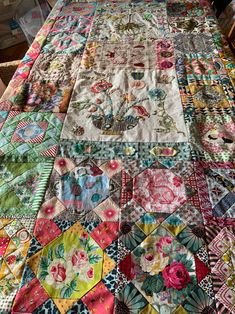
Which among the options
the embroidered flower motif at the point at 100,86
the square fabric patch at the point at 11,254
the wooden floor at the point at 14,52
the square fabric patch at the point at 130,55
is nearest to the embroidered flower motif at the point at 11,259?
the square fabric patch at the point at 11,254

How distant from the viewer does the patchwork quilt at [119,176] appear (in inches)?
29.1

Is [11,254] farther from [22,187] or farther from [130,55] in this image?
[130,55]

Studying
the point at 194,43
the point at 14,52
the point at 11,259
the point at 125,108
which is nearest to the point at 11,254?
the point at 11,259

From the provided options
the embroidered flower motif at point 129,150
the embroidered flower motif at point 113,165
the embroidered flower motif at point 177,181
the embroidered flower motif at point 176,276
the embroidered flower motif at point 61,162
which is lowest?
the embroidered flower motif at point 176,276

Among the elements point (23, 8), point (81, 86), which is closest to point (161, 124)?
point (81, 86)

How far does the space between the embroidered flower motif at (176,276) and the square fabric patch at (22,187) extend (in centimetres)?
42

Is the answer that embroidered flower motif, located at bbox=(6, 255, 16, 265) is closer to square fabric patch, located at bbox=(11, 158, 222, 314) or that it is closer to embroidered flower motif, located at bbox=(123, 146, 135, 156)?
square fabric patch, located at bbox=(11, 158, 222, 314)

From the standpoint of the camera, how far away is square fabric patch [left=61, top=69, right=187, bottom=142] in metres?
1.11

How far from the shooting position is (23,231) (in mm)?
838

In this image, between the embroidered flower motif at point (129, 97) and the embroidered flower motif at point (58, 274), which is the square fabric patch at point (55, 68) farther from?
the embroidered flower motif at point (58, 274)

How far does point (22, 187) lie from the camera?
3.10 ft

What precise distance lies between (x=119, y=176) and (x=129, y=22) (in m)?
1.14

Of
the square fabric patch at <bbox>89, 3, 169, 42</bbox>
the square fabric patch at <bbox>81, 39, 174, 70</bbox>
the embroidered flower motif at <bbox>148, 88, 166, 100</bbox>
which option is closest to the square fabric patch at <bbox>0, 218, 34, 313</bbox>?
the embroidered flower motif at <bbox>148, 88, 166, 100</bbox>

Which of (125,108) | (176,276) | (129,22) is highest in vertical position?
(129,22)
